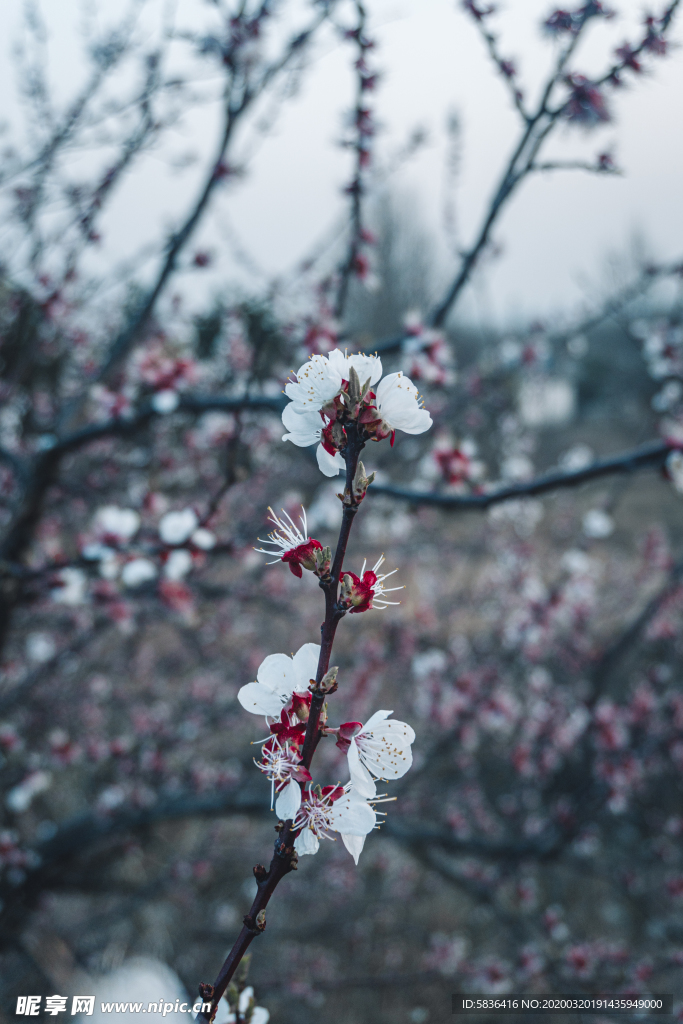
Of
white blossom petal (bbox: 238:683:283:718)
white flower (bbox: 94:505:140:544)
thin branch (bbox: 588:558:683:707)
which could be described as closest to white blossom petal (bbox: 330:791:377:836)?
white blossom petal (bbox: 238:683:283:718)

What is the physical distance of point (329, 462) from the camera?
26.8 inches

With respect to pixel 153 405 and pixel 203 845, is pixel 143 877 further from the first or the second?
pixel 153 405

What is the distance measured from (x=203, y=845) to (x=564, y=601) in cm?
369

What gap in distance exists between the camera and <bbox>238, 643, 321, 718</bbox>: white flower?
0.67m

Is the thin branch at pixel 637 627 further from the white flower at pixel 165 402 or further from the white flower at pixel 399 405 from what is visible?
the white flower at pixel 399 405

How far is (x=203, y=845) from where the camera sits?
432 centimetres

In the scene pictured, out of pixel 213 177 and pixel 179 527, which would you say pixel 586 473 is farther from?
pixel 213 177

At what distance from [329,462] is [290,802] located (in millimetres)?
384

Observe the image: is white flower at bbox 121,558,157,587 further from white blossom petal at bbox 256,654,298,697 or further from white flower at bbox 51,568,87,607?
white blossom petal at bbox 256,654,298,697

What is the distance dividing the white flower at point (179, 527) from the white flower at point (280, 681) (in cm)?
118

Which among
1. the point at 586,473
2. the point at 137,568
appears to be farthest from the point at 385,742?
the point at 137,568

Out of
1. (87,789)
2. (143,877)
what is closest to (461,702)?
(143,877)

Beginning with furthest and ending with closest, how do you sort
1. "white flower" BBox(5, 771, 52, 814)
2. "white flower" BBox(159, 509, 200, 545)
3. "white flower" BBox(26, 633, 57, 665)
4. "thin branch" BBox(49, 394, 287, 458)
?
"white flower" BBox(26, 633, 57, 665)
"white flower" BBox(5, 771, 52, 814)
"thin branch" BBox(49, 394, 287, 458)
"white flower" BBox(159, 509, 200, 545)

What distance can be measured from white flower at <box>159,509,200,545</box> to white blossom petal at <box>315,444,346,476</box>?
1.18 meters
